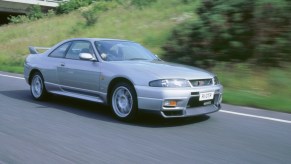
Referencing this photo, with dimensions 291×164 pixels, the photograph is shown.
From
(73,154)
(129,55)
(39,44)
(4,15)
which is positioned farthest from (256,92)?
(4,15)

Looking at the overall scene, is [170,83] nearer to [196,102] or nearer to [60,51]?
[196,102]

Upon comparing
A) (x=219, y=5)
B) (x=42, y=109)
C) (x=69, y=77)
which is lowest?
(x=42, y=109)

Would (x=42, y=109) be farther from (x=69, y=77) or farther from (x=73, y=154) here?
(x=73, y=154)

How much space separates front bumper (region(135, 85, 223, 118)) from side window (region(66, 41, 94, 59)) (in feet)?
5.36

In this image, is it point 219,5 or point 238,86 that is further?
point 219,5

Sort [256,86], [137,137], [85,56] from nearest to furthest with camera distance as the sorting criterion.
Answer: [137,137]
[85,56]
[256,86]

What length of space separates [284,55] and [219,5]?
2.74 meters

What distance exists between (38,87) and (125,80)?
279 cm

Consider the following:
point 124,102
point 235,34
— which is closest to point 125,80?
point 124,102

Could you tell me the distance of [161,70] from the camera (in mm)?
6418

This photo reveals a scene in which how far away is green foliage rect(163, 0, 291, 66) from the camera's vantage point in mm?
11305

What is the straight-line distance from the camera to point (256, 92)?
31.5ft

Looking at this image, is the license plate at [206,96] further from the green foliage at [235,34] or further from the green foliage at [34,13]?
the green foliage at [34,13]

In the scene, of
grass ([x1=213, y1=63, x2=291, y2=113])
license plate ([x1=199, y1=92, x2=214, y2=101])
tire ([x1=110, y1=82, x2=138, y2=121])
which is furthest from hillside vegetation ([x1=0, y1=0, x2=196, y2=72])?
license plate ([x1=199, y1=92, x2=214, y2=101])
